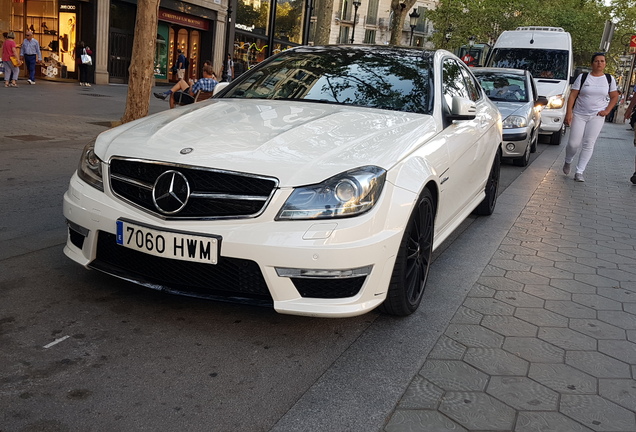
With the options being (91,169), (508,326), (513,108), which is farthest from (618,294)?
Result: (513,108)

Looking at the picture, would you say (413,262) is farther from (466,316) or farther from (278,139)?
(278,139)

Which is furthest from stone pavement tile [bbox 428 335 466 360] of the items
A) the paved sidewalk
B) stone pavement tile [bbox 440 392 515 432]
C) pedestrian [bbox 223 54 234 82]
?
pedestrian [bbox 223 54 234 82]

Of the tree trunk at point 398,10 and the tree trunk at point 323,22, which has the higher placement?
the tree trunk at point 398,10

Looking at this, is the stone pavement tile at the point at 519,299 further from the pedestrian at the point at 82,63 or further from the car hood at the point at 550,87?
the pedestrian at the point at 82,63

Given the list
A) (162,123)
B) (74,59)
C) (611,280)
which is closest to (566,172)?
(611,280)

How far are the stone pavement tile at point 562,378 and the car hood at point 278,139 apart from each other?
125 cm

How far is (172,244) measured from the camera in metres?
2.95

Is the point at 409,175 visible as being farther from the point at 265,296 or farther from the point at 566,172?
the point at 566,172

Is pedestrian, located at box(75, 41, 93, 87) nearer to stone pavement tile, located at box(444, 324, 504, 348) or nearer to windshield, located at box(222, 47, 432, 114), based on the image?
windshield, located at box(222, 47, 432, 114)

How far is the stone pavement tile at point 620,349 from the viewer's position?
3.27 meters

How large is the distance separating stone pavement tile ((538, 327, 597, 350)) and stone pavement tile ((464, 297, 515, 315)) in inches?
11.8

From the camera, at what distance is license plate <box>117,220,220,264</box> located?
2.90 metres

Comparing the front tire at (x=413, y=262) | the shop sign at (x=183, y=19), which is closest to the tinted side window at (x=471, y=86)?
the front tire at (x=413, y=262)

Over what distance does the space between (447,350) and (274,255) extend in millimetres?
1081
